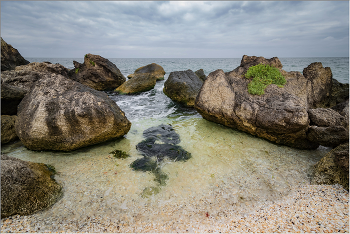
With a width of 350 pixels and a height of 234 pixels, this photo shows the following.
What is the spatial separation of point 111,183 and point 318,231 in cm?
478

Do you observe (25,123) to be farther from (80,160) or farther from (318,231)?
(318,231)

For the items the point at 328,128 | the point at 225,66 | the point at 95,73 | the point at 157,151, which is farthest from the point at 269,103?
the point at 225,66

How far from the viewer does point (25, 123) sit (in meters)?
6.11

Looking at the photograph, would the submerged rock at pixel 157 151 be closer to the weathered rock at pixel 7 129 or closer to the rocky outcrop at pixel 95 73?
the weathered rock at pixel 7 129

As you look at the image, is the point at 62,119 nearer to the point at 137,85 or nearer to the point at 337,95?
the point at 137,85

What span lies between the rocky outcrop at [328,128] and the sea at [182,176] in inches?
26.6

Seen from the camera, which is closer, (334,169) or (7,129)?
(334,169)

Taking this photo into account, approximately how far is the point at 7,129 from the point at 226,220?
840cm

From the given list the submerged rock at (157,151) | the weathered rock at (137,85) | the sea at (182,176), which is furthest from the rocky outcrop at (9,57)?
the submerged rock at (157,151)

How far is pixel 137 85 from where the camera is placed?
17.7m

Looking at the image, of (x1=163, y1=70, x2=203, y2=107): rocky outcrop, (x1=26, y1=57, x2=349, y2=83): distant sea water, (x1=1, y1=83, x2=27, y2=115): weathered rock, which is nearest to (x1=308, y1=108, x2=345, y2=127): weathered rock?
(x1=163, y1=70, x2=203, y2=107): rocky outcrop

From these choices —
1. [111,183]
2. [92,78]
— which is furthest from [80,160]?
[92,78]

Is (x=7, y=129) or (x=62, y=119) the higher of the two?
(x=62, y=119)

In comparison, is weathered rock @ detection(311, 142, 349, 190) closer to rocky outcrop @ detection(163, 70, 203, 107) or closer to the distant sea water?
rocky outcrop @ detection(163, 70, 203, 107)
